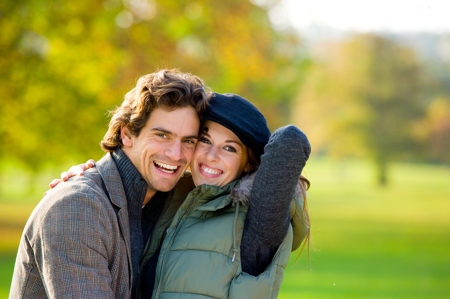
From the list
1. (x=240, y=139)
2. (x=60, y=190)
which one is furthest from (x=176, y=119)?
(x=60, y=190)

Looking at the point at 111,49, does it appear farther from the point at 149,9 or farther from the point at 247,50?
the point at 247,50

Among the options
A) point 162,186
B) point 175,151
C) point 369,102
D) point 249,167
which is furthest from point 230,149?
point 369,102

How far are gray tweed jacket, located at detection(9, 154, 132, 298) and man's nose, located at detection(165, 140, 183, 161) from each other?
1.76 feet

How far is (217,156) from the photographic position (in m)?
3.43

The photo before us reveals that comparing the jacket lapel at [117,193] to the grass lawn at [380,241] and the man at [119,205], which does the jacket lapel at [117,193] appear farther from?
the grass lawn at [380,241]

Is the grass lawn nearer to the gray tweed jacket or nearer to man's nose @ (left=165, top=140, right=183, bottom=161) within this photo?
man's nose @ (left=165, top=140, right=183, bottom=161)

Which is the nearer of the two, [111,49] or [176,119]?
[176,119]

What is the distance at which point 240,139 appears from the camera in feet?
10.9

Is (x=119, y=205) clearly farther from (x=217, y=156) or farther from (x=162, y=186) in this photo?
(x=217, y=156)

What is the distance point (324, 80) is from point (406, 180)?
1737cm

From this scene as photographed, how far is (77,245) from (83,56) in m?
11.8

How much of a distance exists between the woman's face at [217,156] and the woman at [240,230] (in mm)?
156

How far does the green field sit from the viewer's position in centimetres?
1326

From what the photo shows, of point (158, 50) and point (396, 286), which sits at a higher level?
point (158, 50)
